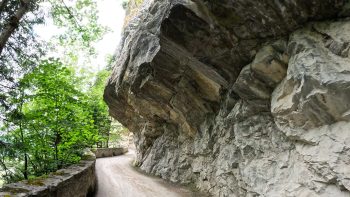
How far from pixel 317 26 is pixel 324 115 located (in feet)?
7.66

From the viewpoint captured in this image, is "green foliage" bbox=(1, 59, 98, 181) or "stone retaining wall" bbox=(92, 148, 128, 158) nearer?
"green foliage" bbox=(1, 59, 98, 181)

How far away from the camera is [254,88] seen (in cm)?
863

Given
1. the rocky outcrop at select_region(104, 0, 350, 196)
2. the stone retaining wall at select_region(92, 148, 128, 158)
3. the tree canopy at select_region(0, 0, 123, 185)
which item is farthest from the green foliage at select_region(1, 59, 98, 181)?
the stone retaining wall at select_region(92, 148, 128, 158)

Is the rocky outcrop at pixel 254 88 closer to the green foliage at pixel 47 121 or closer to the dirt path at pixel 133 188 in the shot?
the dirt path at pixel 133 188

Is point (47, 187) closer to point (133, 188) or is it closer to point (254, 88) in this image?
point (254, 88)

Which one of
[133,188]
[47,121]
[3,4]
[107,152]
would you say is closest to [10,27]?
[3,4]

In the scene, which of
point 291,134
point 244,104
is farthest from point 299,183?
point 244,104

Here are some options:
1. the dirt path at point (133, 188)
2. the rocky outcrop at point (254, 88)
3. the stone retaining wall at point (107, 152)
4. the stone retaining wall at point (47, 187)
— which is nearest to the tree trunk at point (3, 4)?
the rocky outcrop at point (254, 88)

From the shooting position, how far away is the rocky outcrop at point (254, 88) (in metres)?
6.11

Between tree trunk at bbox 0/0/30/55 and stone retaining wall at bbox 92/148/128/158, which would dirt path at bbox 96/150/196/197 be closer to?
tree trunk at bbox 0/0/30/55

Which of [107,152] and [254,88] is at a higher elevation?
[254,88]

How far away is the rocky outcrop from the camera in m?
6.11

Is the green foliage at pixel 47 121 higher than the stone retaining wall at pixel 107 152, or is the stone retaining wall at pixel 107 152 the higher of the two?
the green foliage at pixel 47 121

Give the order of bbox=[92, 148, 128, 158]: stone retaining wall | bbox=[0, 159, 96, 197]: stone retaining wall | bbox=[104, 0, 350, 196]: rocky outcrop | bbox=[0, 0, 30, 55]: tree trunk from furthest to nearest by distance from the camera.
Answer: bbox=[92, 148, 128, 158]: stone retaining wall, bbox=[0, 0, 30, 55]: tree trunk, bbox=[104, 0, 350, 196]: rocky outcrop, bbox=[0, 159, 96, 197]: stone retaining wall
